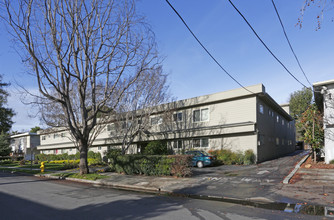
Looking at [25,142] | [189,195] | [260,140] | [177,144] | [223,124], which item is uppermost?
[223,124]

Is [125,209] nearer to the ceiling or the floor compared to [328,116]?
nearer to the floor

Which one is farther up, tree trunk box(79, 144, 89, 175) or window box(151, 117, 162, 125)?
window box(151, 117, 162, 125)

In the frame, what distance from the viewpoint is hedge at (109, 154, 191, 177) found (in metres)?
13.9

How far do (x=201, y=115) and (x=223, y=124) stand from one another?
273 cm

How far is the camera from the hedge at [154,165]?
13898 mm

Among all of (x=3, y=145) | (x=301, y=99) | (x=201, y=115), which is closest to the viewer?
(x=201, y=115)

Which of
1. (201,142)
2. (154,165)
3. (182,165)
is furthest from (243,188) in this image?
(201,142)

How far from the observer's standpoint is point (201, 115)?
23516mm

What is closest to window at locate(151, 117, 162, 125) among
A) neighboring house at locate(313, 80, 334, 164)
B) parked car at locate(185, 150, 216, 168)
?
parked car at locate(185, 150, 216, 168)

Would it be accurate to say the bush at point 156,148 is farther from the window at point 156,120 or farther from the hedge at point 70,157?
the hedge at point 70,157

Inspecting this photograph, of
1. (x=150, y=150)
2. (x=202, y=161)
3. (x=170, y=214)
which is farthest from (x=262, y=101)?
(x=170, y=214)

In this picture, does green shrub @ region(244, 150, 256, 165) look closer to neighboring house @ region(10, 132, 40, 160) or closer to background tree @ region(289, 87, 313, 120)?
background tree @ region(289, 87, 313, 120)

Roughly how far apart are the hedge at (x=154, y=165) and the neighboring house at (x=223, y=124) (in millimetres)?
7829

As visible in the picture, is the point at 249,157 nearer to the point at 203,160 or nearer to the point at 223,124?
the point at 203,160
